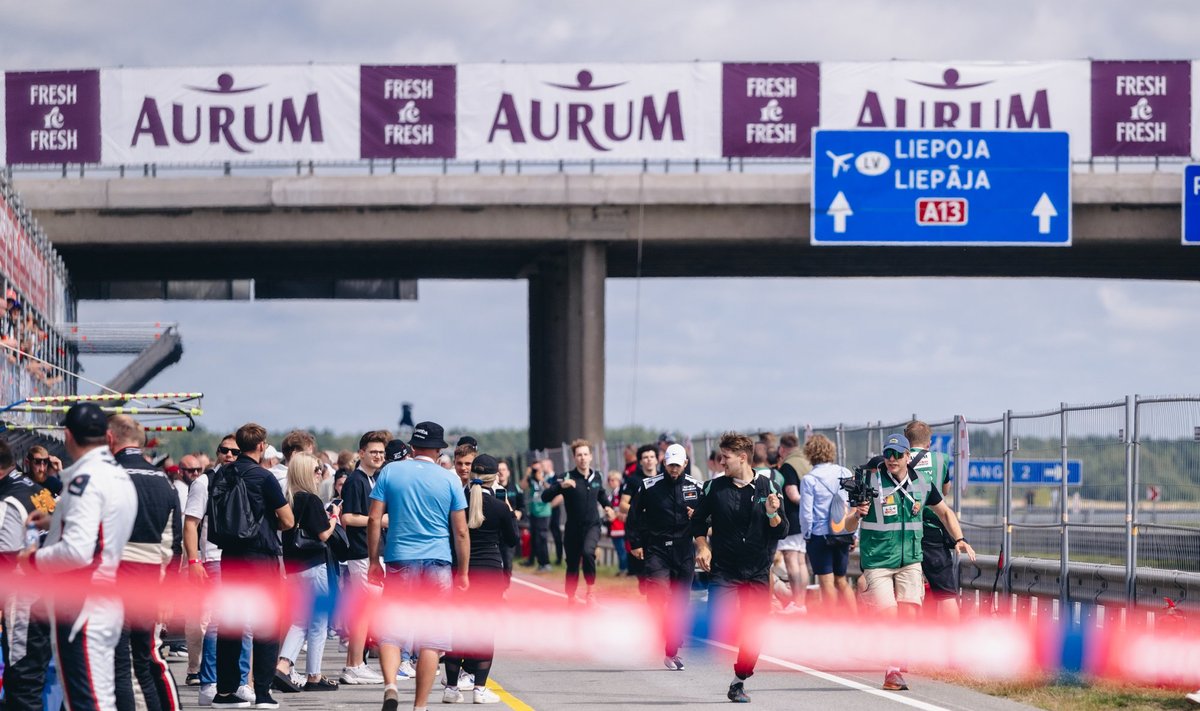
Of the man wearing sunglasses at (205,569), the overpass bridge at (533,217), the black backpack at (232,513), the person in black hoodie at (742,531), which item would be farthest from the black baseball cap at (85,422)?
the overpass bridge at (533,217)

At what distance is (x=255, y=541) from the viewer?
1230 centimetres

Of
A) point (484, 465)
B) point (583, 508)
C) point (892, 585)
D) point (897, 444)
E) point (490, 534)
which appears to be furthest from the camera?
point (583, 508)

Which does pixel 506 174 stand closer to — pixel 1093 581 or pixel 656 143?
pixel 656 143

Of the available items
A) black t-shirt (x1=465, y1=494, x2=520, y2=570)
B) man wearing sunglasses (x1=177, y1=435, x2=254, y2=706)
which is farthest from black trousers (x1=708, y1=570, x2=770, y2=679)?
man wearing sunglasses (x1=177, y1=435, x2=254, y2=706)

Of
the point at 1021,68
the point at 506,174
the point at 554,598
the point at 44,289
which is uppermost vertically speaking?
the point at 1021,68

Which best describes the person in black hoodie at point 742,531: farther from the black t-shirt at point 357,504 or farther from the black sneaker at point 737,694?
the black t-shirt at point 357,504

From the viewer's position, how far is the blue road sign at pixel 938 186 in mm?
31125

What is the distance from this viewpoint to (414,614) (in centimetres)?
1138

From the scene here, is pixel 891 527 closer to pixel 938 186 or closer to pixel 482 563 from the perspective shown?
pixel 482 563

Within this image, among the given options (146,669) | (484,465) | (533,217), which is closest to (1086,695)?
(484,465)

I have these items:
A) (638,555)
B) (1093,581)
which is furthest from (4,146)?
(1093,581)

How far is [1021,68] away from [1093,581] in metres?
28.3

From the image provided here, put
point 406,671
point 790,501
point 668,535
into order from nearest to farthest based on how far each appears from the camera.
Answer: point 406,671 → point 668,535 → point 790,501

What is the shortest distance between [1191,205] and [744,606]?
13700 millimetres
